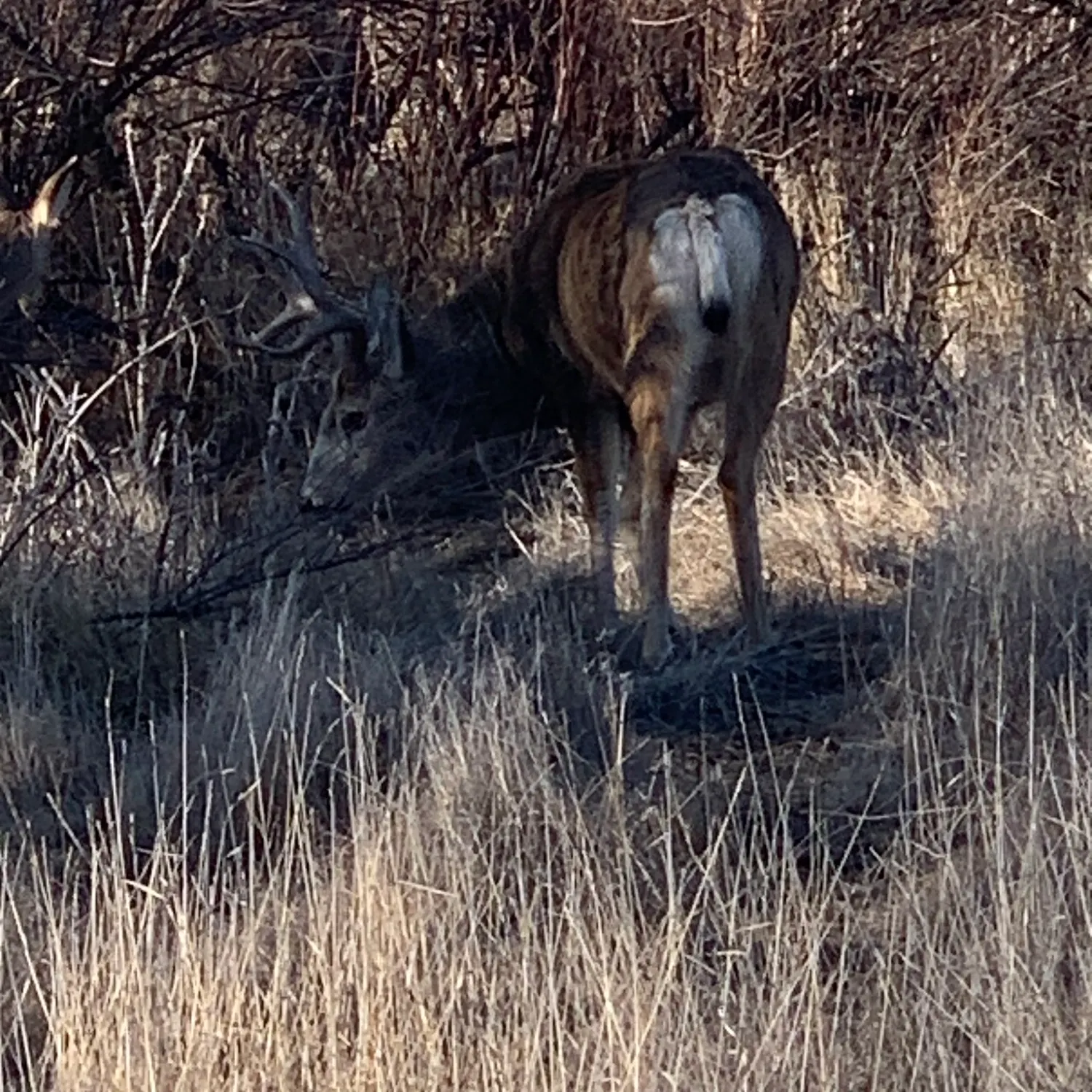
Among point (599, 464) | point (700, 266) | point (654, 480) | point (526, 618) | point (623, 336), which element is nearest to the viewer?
point (700, 266)

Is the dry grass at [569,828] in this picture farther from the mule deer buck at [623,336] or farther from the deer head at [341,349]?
the deer head at [341,349]

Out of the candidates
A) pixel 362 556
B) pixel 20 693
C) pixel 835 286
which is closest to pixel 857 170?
pixel 835 286

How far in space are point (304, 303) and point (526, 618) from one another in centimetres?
191

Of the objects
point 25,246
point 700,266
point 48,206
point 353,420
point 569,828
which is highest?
point 48,206

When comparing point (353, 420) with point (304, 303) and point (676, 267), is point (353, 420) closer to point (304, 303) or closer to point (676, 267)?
point (304, 303)

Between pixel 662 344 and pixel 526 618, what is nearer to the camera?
pixel 662 344

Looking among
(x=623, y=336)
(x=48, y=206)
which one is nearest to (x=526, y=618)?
(x=623, y=336)

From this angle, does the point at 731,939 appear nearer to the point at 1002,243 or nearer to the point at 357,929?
the point at 357,929

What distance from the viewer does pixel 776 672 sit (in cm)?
721

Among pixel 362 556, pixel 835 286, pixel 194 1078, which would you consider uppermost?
pixel 835 286

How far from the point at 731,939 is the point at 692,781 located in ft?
5.51

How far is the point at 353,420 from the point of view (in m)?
9.27

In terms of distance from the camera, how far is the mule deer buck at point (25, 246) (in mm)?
8016

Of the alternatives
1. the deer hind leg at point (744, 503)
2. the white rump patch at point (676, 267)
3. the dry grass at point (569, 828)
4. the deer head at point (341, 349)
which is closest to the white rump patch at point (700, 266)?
the white rump patch at point (676, 267)
